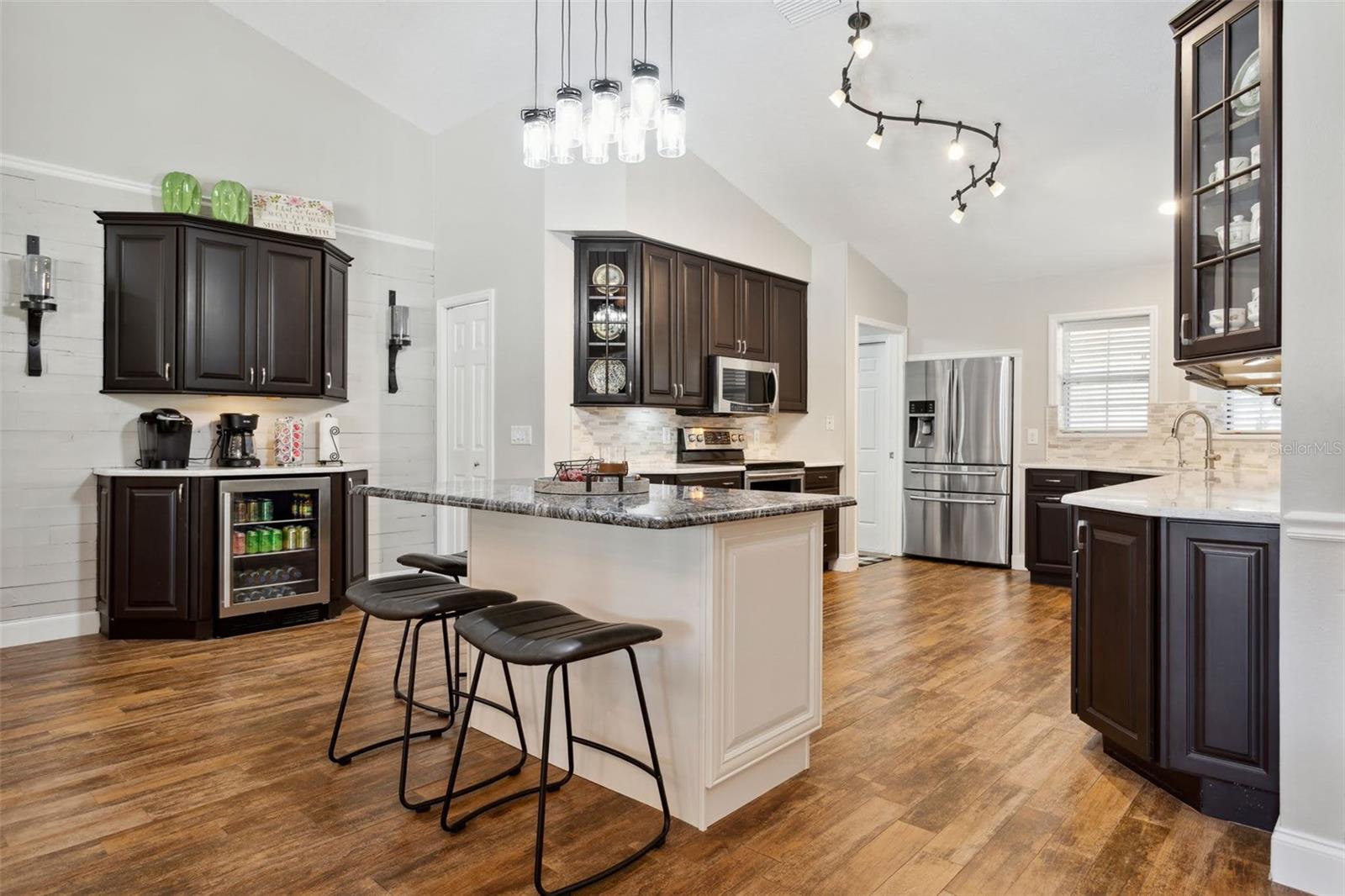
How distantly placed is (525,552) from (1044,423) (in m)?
5.28

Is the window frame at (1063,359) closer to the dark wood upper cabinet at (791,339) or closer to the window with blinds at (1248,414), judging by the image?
the window with blinds at (1248,414)

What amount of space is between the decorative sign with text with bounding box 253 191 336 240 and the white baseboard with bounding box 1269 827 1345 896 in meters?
5.51

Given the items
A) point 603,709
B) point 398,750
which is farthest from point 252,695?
point 603,709

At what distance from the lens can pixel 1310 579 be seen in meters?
1.98

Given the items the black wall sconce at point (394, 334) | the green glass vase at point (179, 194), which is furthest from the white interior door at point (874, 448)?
the green glass vase at point (179, 194)

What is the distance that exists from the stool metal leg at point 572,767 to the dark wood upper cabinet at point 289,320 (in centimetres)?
350

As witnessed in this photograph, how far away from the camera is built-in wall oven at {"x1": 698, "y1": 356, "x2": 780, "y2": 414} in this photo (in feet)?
19.0

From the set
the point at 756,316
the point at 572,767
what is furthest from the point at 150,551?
the point at 756,316

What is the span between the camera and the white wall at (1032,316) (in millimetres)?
6016

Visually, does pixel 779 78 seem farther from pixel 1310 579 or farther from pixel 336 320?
pixel 1310 579

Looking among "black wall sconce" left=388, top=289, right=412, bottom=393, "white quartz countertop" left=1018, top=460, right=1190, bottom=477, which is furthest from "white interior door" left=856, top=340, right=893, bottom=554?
"black wall sconce" left=388, top=289, right=412, bottom=393

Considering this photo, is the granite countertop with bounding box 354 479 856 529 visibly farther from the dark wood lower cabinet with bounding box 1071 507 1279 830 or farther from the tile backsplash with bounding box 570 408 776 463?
the tile backsplash with bounding box 570 408 776 463

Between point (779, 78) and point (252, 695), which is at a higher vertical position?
point (779, 78)

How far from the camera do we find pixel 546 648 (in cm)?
190
